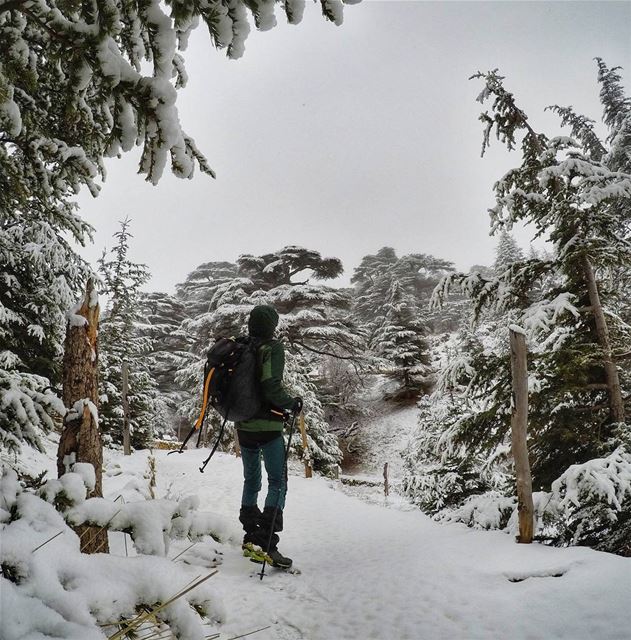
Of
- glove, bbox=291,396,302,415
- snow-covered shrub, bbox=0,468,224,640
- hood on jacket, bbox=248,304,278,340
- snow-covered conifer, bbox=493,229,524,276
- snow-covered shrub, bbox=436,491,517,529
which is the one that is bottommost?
snow-covered shrub, bbox=436,491,517,529

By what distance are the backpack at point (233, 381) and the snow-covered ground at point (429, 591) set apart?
0.92 meters

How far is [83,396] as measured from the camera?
3.39 m

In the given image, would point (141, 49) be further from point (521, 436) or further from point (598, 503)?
point (598, 503)

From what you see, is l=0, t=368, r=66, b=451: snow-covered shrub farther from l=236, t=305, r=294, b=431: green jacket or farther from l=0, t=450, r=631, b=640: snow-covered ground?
l=236, t=305, r=294, b=431: green jacket

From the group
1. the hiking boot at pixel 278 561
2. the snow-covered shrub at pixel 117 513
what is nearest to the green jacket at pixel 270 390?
the hiking boot at pixel 278 561

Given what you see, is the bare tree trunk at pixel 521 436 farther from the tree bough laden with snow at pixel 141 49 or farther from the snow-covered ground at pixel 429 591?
the tree bough laden with snow at pixel 141 49

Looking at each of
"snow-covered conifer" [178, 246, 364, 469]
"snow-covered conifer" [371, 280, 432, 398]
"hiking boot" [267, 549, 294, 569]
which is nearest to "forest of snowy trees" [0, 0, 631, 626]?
"hiking boot" [267, 549, 294, 569]

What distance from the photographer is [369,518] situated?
6988 mm

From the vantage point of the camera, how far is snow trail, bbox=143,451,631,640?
2379mm

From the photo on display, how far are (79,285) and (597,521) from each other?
30.5ft

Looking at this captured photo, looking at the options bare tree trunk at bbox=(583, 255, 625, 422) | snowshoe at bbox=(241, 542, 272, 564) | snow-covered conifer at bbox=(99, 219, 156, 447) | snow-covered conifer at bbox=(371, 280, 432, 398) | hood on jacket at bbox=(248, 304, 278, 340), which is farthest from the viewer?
snow-covered conifer at bbox=(371, 280, 432, 398)

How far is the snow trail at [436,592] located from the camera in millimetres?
2379

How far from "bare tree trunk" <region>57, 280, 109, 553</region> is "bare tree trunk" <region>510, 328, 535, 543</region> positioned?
12.9ft

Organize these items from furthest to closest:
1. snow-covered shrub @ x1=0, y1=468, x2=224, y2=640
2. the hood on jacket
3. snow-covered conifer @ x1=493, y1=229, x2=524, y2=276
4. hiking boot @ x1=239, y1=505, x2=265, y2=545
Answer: snow-covered conifer @ x1=493, y1=229, x2=524, y2=276
the hood on jacket
hiking boot @ x1=239, y1=505, x2=265, y2=545
snow-covered shrub @ x1=0, y1=468, x2=224, y2=640
